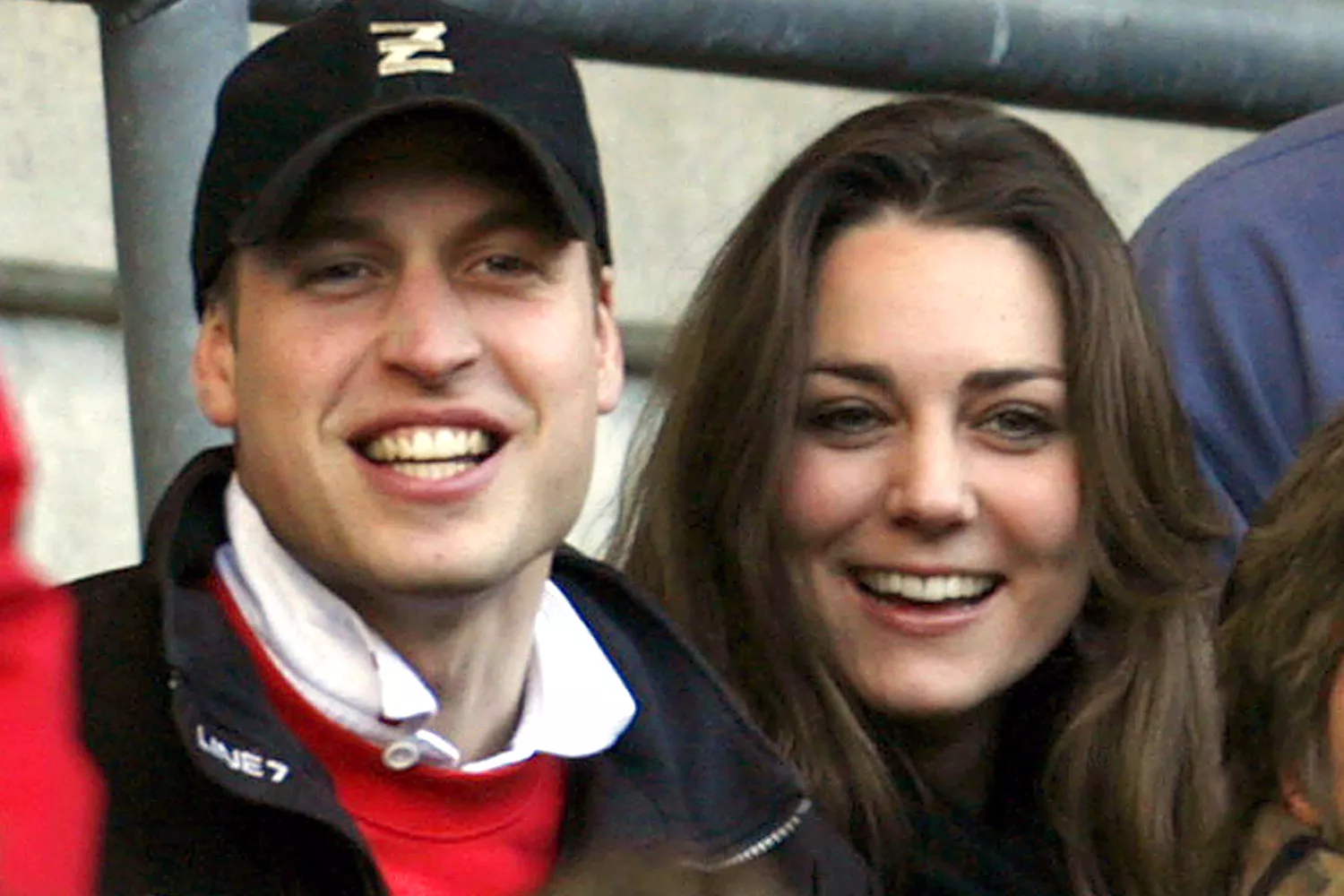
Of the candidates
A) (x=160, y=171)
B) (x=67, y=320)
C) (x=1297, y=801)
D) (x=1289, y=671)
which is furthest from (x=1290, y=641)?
(x=67, y=320)

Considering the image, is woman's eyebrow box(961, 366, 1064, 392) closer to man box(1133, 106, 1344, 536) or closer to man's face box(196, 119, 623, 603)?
man box(1133, 106, 1344, 536)

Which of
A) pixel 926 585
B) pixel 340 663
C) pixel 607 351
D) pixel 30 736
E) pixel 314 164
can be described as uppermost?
pixel 30 736

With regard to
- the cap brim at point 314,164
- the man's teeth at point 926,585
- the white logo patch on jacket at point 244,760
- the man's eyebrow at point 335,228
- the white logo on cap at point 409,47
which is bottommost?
the man's teeth at point 926,585

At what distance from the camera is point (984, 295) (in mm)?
3521

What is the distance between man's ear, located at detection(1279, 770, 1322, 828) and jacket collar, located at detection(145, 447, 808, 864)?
1.26 ft

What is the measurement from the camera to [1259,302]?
374cm

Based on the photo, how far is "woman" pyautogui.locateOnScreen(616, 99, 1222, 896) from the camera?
347cm

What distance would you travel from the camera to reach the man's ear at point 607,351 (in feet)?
10.1

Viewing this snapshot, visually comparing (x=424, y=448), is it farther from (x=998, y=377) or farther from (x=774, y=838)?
(x=998, y=377)

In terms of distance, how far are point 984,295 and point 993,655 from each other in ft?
1.06

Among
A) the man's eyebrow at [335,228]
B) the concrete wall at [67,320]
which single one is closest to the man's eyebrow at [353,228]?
the man's eyebrow at [335,228]

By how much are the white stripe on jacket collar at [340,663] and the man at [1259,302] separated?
0.95 metres

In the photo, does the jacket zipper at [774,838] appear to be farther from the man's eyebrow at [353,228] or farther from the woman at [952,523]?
the man's eyebrow at [353,228]

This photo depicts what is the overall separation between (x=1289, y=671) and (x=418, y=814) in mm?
706
